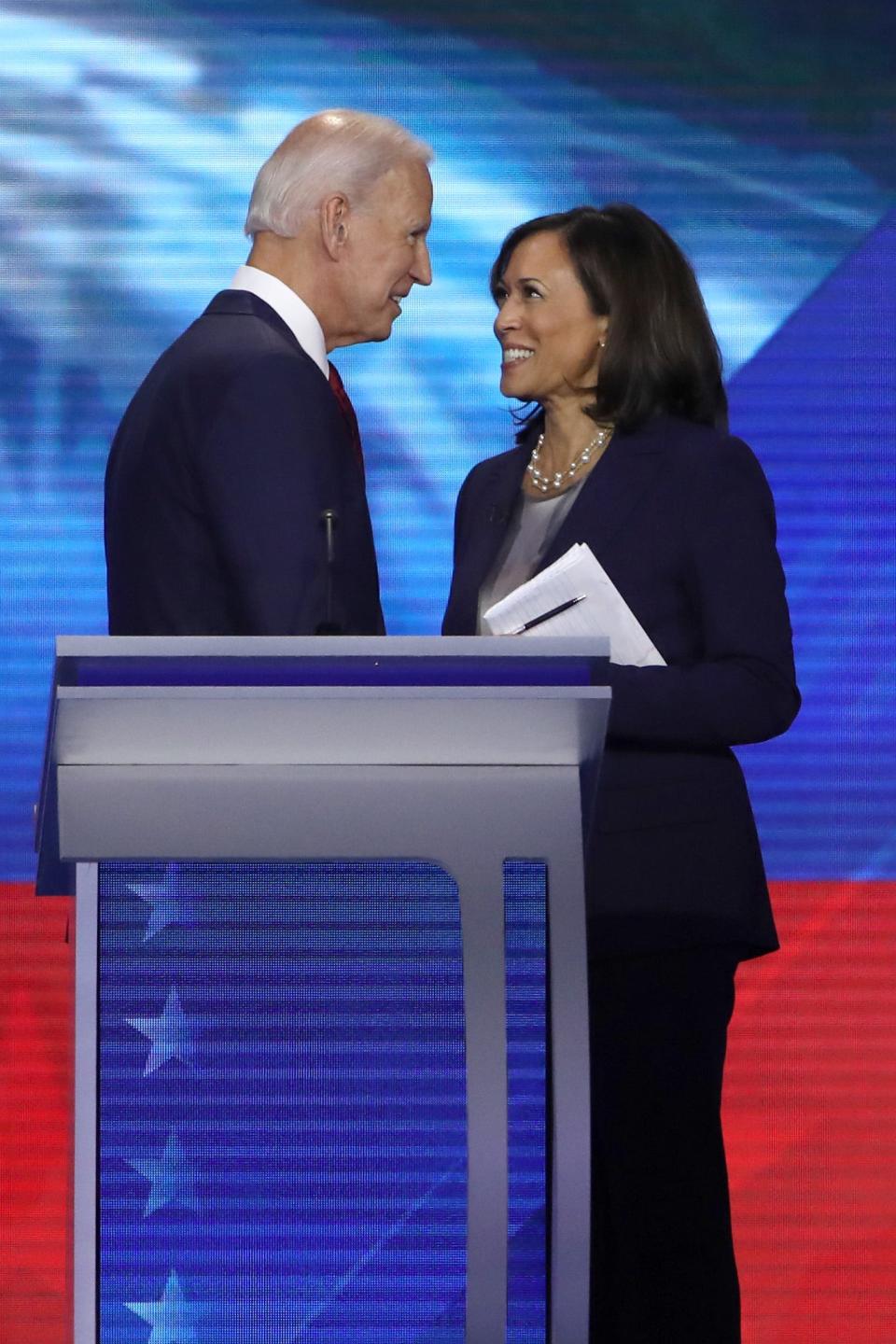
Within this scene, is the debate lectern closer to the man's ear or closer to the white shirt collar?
the white shirt collar

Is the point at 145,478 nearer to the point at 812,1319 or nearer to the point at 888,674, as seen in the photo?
the point at 888,674

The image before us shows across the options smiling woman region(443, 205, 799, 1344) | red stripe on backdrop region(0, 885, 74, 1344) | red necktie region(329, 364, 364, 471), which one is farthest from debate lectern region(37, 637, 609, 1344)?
red stripe on backdrop region(0, 885, 74, 1344)

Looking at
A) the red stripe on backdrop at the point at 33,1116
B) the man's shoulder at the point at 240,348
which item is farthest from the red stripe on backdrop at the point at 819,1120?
the man's shoulder at the point at 240,348

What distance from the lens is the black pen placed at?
193 cm

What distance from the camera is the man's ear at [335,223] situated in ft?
7.86

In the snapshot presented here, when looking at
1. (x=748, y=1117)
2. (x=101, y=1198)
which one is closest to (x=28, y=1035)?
(x=748, y=1117)

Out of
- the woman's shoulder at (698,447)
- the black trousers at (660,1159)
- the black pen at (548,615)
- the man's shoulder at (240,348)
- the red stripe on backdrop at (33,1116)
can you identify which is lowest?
the red stripe on backdrop at (33,1116)

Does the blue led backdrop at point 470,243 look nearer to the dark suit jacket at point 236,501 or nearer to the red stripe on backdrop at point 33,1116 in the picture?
the red stripe on backdrop at point 33,1116

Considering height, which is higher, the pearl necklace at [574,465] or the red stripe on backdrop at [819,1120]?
the pearl necklace at [574,465]

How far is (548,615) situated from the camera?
194 cm

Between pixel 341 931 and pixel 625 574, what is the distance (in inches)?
33.7

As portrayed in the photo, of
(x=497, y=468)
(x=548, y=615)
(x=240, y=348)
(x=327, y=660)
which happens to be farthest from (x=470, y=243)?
(x=327, y=660)

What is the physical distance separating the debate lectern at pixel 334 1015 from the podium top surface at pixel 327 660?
1 cm

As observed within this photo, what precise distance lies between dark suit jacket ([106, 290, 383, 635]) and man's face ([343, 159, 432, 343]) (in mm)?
243
